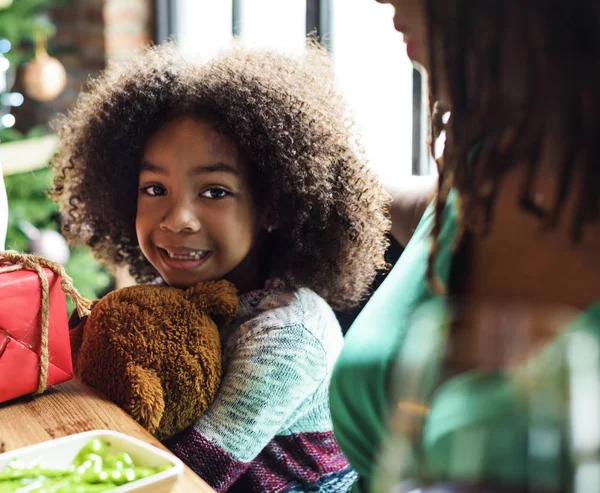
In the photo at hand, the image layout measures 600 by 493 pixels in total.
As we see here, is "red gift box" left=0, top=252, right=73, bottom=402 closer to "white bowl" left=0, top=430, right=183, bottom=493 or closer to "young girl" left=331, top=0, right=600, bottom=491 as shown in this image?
"white bowl" left=0, top=430, right=183, bottom=493

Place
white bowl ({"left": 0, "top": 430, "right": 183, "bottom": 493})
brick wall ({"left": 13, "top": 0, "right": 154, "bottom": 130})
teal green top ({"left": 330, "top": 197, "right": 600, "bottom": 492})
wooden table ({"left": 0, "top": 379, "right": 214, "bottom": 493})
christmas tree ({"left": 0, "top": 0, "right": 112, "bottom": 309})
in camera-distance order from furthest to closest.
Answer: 1. brick wall ({"left": 13, "top": 0, "right": 154, "bottom": 130})
2. christmas tree ({"left": 0, "top": 0, "right": 112, "bottom": 309})
3. wooden table ({"left": 0, "top": 379, "right": 214, "bottom": 493})
4. white bowl ({"left": 0, "top": 430, "right": 183, "bottom": 493})
5. teal green top ({"left": 330, "top": 197, "right": 600, "bottom": 492})

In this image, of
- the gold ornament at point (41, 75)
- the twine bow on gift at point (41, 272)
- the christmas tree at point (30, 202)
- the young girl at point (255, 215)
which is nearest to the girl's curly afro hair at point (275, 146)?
the young girl at point (255, 215)

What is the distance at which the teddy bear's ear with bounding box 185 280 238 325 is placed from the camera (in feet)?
3.23

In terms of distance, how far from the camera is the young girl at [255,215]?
934mm

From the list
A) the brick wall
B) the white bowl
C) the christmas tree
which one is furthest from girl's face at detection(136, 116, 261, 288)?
the brick wall

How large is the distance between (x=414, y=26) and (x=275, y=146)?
2.27ft

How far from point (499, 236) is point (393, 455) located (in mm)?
108

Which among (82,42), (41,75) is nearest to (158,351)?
(41,75)

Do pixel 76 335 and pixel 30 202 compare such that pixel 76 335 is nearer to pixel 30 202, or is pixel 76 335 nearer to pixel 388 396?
pixel 388 396

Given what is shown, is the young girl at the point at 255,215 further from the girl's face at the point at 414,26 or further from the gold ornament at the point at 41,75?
the gold ornament at the point at 41,75

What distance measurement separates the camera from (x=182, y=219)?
A: 0.99 metres

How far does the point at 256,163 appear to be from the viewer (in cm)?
104

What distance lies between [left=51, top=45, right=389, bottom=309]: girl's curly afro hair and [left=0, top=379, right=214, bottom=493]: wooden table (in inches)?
13.8

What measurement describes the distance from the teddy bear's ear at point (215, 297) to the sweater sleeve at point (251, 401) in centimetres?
5
